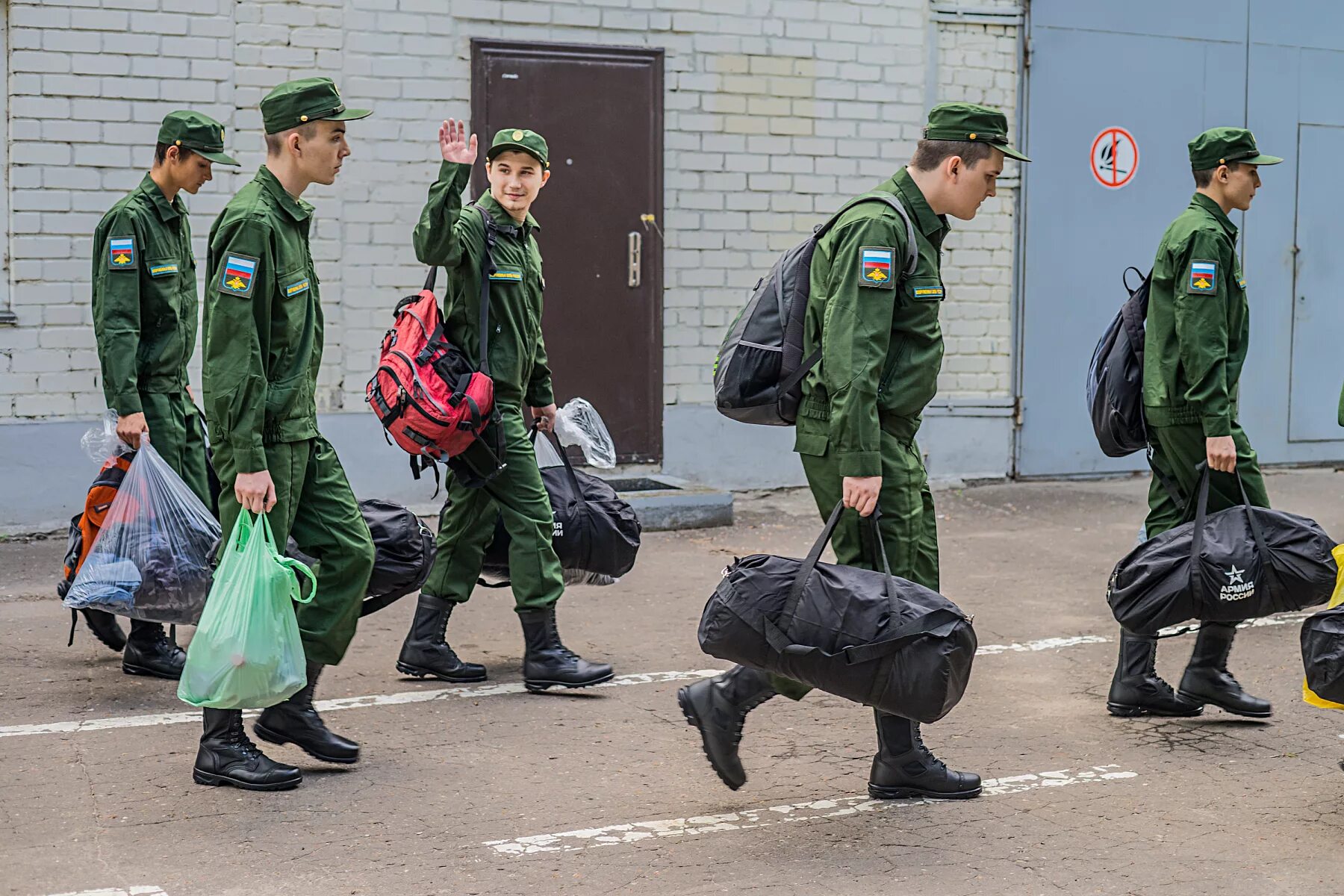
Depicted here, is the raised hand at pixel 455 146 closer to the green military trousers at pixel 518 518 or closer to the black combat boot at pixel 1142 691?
the green military trousers at pixel 518 518

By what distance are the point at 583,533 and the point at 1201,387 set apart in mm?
2411

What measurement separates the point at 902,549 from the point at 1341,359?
9.22m

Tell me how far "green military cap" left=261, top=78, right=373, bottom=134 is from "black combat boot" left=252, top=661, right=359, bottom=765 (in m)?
1.68

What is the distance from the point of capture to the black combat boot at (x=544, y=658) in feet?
19.8

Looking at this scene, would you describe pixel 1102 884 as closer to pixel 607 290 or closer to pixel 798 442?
pixel 798 442

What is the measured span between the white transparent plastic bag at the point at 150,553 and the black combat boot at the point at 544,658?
3.95 feet

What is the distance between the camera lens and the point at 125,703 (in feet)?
19.1

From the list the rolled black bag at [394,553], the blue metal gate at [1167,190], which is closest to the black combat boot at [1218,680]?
the rolled black bag at [394,553]

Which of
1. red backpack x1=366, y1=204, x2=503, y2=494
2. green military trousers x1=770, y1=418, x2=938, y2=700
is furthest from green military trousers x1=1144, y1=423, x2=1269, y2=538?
red backpack x1=366, y1=204, x2=503, y2=494

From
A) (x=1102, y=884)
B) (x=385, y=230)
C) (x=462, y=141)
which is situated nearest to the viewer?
(x=1102, y=884)

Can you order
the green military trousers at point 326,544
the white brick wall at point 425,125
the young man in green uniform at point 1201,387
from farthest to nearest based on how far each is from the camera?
the white brick wall at point 425,125
the young man in green uniform at point 1201,387
the green military trousers at point 326,544

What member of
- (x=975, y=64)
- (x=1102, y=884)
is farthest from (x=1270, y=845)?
(x=975, y=64)

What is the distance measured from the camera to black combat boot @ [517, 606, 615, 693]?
6047 mm

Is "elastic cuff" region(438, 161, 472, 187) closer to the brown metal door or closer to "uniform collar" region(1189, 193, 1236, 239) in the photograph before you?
"uniform collar" region(1189, 193, 1236, 239)
